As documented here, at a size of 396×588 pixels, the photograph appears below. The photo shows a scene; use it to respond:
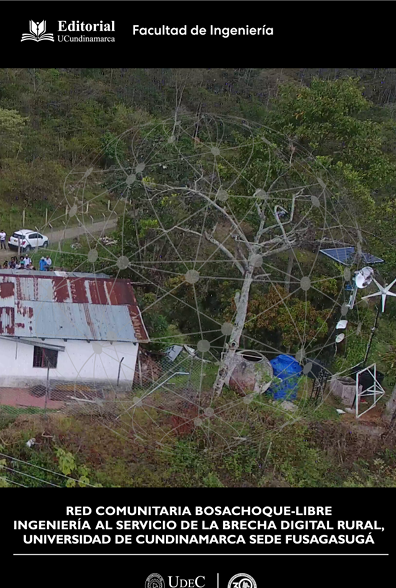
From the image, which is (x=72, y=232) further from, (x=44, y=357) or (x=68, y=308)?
(x=44, y=357)

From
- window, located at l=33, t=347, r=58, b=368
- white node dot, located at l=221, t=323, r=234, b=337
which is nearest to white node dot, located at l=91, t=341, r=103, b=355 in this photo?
window, located at l=33, t=347, r=58, b=368

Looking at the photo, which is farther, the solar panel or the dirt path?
the dirt path

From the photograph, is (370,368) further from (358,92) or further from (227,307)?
(358,92)

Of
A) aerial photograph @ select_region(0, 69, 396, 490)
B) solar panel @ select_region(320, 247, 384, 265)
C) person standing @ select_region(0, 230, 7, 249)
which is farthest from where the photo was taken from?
person standing @ select_region(0, 230, 7, 249)

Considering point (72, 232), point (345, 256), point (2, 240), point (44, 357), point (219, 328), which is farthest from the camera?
point (72, 232)

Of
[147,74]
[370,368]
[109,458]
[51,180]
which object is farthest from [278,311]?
[147,74]

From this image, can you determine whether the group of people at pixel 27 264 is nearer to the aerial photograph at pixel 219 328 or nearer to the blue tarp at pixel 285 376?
the aerial photograph at pixel 219 328
